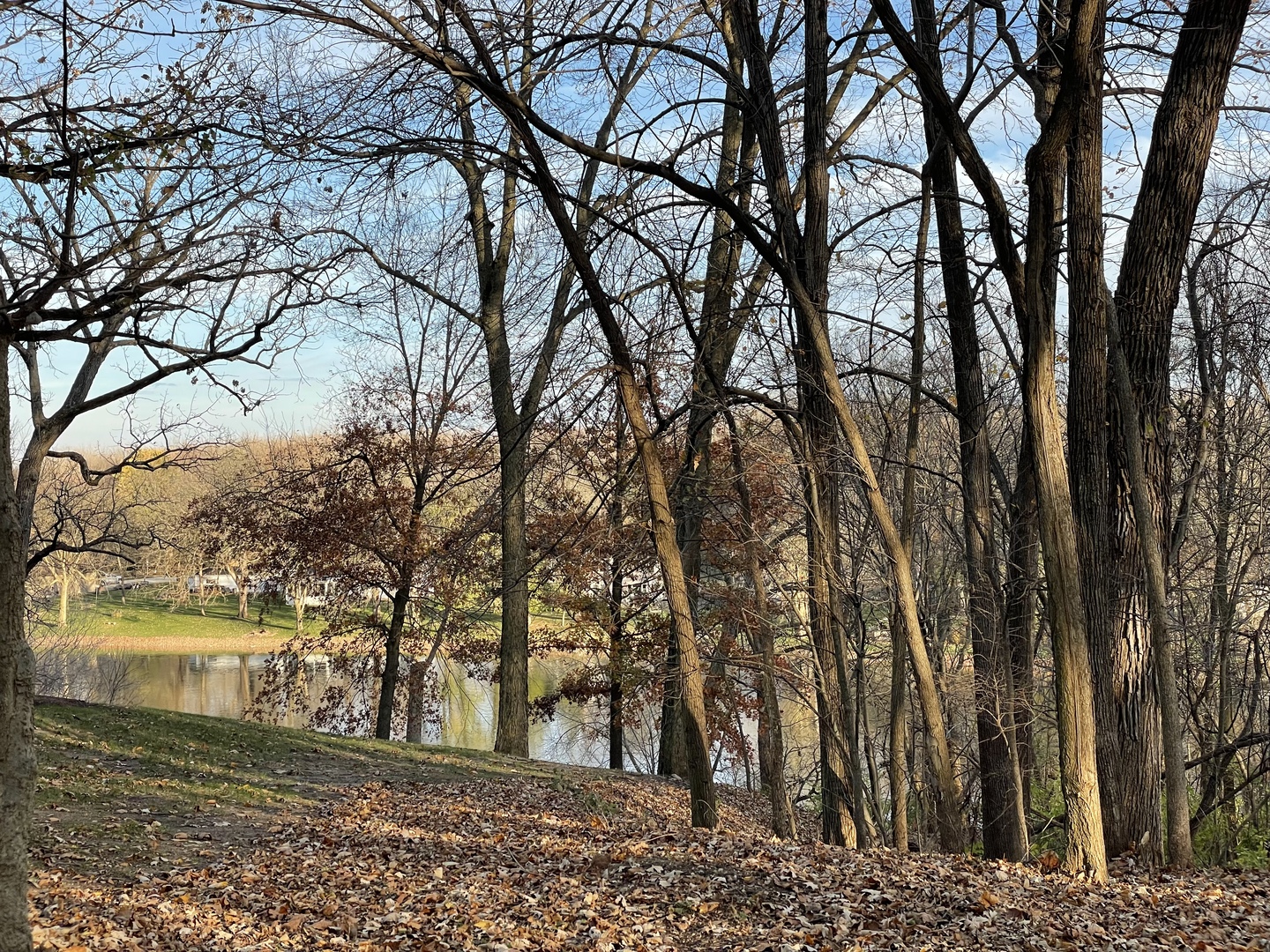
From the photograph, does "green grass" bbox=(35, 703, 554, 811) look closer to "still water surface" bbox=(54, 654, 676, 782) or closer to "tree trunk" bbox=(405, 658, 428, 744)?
"tree trunk" bbox=(405, 658, 428, 744)

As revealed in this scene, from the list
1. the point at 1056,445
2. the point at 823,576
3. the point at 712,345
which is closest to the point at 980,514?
the point at 823,576

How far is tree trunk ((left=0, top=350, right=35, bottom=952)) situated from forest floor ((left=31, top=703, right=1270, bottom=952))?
0.83m

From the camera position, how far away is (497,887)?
6289mm

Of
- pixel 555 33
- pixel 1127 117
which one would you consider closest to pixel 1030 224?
pixel 1127 117

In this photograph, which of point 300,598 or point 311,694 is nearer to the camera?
A: point 300,598

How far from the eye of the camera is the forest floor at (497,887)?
501 centimetres

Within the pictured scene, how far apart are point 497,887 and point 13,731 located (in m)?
3.28

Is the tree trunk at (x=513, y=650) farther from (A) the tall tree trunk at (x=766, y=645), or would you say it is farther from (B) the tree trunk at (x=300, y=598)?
(B) the tree trunk at (x=300, y=598)

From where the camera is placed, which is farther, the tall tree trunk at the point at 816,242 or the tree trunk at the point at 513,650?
the tree trunk at the point at 513,650

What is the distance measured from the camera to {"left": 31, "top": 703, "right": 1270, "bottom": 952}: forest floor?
501 centimetres

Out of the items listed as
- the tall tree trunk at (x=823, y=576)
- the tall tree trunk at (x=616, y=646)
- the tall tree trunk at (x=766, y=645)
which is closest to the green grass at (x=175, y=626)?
the tall tree trunk at (x=616, y=646)

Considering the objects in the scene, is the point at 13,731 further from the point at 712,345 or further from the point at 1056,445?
the point at 712,345

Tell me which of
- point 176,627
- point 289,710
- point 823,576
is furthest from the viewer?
point 176,627

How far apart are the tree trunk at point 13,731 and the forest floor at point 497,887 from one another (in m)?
0.83
